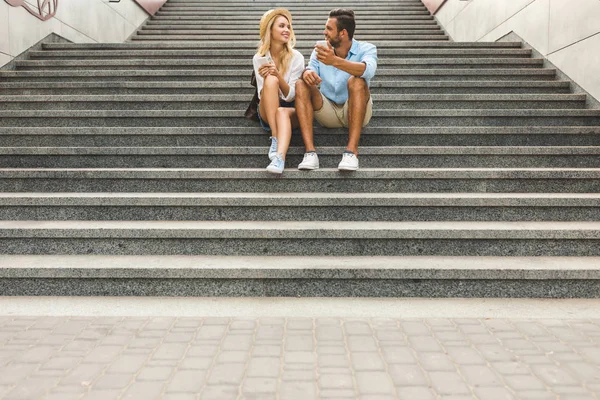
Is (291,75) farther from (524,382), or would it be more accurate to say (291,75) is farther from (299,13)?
(299,13)

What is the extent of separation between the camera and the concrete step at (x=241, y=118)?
15.5 feet

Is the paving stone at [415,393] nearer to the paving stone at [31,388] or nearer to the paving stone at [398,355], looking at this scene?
the paving stone at [398,355]

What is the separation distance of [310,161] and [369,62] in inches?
35.2

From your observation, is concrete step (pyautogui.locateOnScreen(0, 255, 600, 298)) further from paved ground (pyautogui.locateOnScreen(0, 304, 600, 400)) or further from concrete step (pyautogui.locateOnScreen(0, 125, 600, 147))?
concrete step (pyautogui.locateOnScreen(0, 125, 600, 147))

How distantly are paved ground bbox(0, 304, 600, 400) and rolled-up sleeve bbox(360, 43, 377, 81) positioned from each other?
197 cm

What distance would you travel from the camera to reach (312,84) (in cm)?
390

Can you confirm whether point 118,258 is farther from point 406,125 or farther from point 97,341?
point 406,125

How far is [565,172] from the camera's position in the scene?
3.83m

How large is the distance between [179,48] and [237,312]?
4745 mm

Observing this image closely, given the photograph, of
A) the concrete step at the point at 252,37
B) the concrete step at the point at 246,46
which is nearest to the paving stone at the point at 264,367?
the concrete step at the point at 246,46

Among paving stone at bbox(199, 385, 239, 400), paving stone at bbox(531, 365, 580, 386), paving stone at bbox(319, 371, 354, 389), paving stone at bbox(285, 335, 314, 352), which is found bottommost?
paving stone at bbox(199, 385, 239, 400)

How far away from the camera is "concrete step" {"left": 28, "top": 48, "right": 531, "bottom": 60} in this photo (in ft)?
20.6

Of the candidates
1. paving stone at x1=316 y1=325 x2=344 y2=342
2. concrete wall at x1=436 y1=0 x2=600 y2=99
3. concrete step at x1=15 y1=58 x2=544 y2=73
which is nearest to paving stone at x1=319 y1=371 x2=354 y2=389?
paving stone at x1=316 y1=325 x2=344 y2=342

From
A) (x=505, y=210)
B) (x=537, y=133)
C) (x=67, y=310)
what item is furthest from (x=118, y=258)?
(x=537, y=133)
